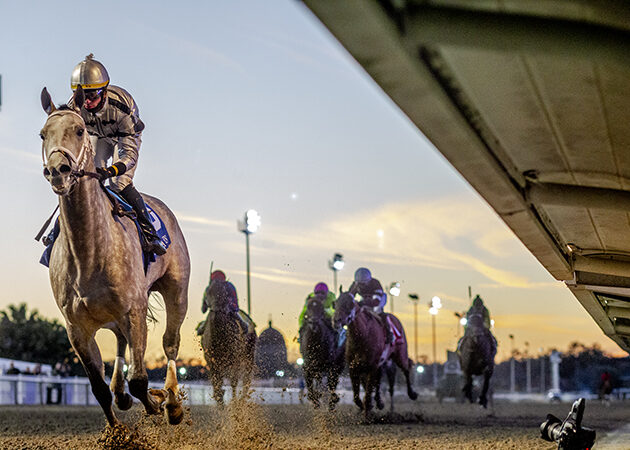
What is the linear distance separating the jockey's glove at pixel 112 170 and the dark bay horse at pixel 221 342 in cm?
621

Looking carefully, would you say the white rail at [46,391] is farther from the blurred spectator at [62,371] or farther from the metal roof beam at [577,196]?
the metal roof beam at [577,196]

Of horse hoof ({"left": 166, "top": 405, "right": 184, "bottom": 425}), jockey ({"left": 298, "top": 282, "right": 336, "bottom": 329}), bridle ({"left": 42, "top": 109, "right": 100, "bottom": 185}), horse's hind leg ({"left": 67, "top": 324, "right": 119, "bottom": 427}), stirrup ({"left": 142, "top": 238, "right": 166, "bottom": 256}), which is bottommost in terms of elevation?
horse hoof ({"left": 166, "top": 405, "right": 184, "bottom": 425})

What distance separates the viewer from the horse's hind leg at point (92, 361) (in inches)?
297

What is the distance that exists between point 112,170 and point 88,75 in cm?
88

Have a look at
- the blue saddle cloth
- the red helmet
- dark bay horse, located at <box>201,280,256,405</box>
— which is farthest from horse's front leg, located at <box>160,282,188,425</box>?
the red helmet

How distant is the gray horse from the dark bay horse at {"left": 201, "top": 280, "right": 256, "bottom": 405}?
561 centimetres

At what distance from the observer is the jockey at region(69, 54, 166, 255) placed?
7.99 m

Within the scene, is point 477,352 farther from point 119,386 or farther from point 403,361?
point 119,386

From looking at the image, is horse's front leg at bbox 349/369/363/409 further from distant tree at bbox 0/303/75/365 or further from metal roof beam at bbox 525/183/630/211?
distant tree at bbox 0/303/75/365

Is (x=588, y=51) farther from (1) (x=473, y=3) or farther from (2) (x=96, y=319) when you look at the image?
(2) (x=96, y=319)

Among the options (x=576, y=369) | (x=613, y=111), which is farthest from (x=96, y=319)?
(x=576, y=369)

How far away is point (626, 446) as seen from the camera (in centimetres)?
926

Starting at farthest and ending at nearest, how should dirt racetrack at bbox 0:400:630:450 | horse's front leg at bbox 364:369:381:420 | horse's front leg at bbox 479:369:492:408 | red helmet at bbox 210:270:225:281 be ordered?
horse's front leg at bbox 479:369:492:408, horse's front leg at bbox 364:369:381:420, red helmet at bbox 210:270:225:281, dirt racetrack at bbox 0:400:630:450

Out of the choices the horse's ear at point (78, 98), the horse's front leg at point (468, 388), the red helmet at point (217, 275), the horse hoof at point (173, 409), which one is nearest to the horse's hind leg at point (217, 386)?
the red helmet at point (217, 275)
